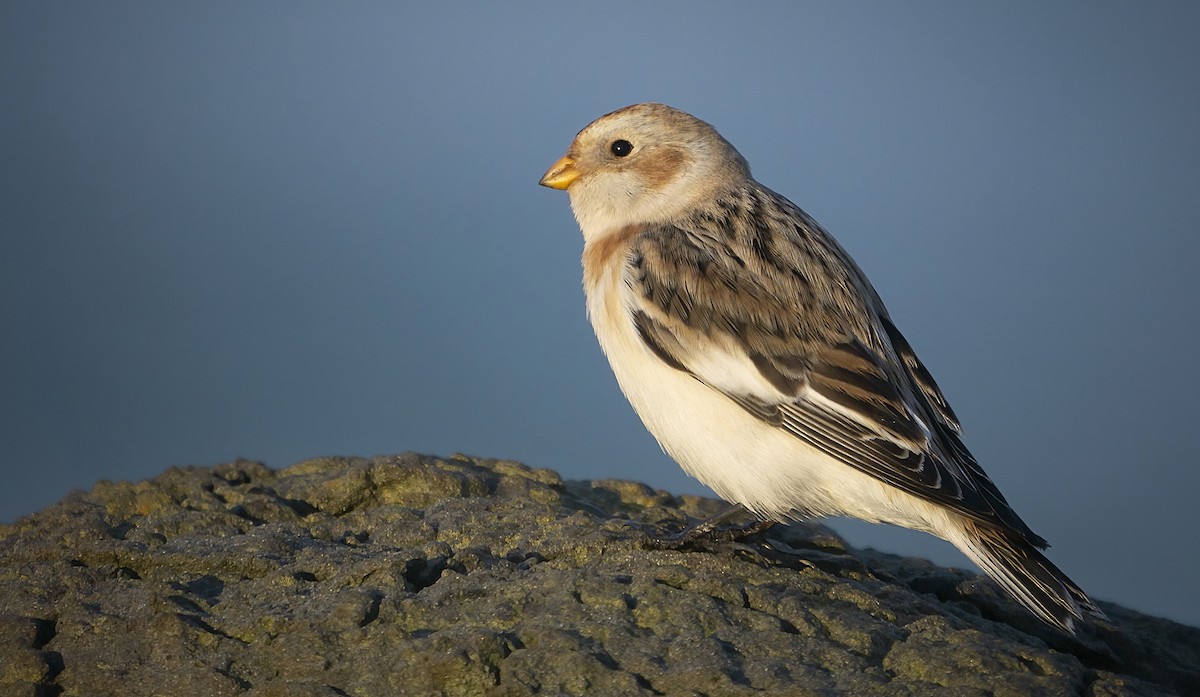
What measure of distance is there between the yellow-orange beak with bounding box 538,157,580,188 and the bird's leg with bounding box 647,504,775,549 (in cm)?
122

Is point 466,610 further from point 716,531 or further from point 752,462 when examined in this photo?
point 716,531

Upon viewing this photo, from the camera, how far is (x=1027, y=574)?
2926mm

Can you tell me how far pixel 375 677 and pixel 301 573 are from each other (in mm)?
568

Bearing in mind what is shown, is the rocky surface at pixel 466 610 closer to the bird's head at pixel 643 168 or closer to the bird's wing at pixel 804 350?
the bird's wing at pixel 804 350

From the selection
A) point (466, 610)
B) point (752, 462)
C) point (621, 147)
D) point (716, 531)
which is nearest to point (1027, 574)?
point (752, 462)

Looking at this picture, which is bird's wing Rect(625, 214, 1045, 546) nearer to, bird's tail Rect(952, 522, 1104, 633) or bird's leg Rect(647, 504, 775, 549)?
bird's tail Rect(952, 522, 1104, 633)

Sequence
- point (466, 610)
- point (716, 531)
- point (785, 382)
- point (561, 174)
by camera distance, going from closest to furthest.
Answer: point (466, 610) → point (785, 382) → point (716, 531) → point (561, 174)

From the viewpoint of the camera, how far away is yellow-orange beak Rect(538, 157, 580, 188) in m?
3.91

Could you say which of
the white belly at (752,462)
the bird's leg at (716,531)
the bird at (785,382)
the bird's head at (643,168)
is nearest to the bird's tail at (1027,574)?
the bird at (785,382)

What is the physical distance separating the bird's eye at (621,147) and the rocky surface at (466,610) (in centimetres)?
116

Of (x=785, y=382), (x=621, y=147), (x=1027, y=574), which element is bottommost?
(x=1027, y=574)

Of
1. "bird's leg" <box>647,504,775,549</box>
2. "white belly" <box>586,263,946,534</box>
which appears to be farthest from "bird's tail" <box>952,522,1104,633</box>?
"bird's leg" <box>647,504,775,549</box>

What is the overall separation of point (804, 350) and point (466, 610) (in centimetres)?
121

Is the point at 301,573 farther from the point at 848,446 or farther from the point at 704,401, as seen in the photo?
the point at 848,446
